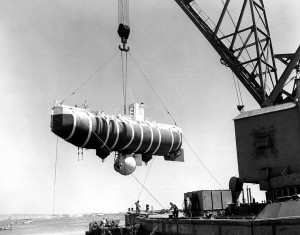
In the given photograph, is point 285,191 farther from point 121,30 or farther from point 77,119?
point 121,30

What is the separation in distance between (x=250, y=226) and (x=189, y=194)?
33.5ft

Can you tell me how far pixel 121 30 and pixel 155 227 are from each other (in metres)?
13.4

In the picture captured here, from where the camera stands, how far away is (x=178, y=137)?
2581cm

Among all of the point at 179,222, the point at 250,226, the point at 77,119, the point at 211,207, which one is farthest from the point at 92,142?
the point at 250,226

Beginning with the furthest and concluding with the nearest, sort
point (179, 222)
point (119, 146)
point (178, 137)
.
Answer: point (178, 137)
point (119, 146)
point (179, 222)

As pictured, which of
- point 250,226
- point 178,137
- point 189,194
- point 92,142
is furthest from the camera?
point 178,137

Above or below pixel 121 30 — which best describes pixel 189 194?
below

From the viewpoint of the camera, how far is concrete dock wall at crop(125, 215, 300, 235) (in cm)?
1122

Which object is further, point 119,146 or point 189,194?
point 189,194

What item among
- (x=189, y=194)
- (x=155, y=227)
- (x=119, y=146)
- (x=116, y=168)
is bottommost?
(x=155, y=227)

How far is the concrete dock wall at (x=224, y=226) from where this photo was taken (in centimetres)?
1122

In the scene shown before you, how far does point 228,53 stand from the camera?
26.4 m

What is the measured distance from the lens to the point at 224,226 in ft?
48.0

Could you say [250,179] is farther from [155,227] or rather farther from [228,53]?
[228,53]
